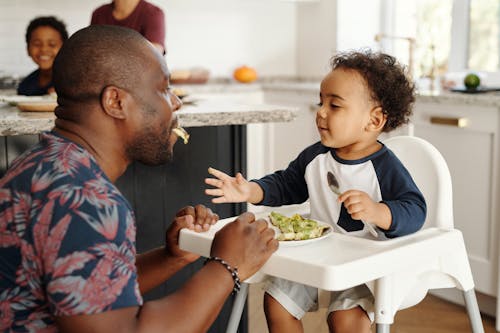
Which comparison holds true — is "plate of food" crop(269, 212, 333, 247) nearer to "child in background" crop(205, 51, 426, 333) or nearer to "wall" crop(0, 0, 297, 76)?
"child in background" crop(205, 51, 426, 333)

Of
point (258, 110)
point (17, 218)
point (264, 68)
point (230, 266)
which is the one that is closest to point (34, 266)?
point (17, 218)

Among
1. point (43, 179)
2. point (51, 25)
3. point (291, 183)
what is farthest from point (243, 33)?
point (43, 179)

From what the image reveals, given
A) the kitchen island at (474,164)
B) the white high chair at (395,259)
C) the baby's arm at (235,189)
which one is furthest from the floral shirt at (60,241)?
the kitchen island at (474,164)

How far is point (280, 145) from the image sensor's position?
14.9 ft

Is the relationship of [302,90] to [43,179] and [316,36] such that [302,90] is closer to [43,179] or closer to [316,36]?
[316,36]

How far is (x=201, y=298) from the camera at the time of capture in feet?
3.73

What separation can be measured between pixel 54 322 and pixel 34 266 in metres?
0.10

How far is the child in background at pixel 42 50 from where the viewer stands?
3411 millimetres

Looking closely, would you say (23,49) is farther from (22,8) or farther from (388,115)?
(388,115)

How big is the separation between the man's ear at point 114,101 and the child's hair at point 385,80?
29.8 inches

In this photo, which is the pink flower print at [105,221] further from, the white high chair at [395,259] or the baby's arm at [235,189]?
the baby's arm at [235,189]

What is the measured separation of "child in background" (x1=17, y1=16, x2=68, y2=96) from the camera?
341 centimetres

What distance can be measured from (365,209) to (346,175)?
0.24 meters

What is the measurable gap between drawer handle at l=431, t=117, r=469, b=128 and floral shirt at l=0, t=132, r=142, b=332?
227 centimetres
